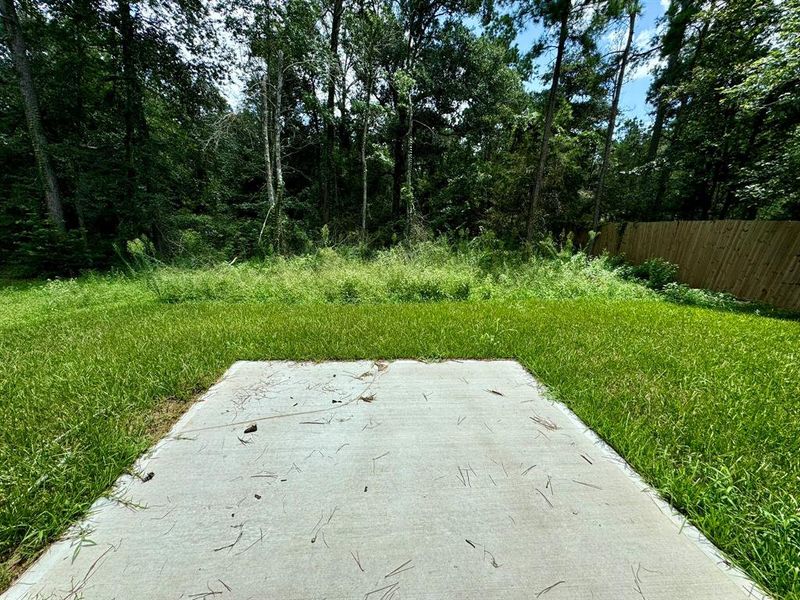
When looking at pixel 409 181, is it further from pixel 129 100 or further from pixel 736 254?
pixel 129 100

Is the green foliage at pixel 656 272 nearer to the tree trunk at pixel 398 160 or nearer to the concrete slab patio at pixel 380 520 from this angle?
the concrete slab patio at pixel 380 520

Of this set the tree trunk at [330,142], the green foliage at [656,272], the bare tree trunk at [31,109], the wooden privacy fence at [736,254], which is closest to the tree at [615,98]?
the wooden privacy fence at [736,254]

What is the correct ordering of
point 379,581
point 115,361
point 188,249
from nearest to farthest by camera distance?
point 379,581
point 115,361
point 188,249

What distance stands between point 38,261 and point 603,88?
16902 mm

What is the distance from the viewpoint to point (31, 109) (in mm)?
7297

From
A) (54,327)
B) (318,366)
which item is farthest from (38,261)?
(318,366)

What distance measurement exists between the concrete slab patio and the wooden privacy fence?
6.37 metres

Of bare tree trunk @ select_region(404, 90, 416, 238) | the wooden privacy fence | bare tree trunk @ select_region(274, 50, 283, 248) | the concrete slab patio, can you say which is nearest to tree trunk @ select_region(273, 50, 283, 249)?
bare tree trunk @ select_region(274, 50, 283, 248)

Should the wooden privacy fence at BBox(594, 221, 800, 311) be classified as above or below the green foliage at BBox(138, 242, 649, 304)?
above

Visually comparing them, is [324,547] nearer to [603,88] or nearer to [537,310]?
[537,310]

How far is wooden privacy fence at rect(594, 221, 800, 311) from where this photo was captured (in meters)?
5.11

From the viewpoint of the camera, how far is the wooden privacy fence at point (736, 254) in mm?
5105

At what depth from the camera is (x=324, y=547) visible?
108cm

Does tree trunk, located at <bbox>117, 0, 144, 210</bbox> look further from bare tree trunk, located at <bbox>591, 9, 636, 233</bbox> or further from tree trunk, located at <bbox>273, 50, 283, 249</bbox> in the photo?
bare tree trunk, located at <bbox>591, 9, 636, 233</bbox>
